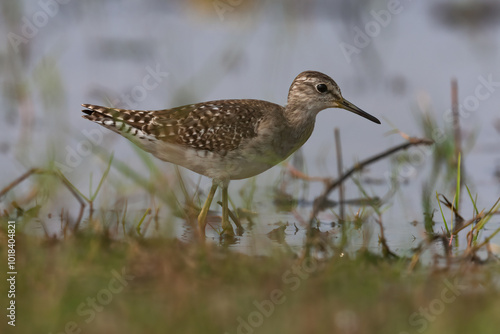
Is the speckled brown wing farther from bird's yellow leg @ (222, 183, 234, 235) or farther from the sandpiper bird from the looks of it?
bird's yellow leg @ (222, 183, 234, 235)

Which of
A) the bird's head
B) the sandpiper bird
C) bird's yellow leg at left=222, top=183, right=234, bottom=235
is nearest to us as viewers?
bird's yellow leg at left=222, top=183, right=234, bottom=235

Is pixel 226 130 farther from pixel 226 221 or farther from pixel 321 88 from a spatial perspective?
pixel 321 88

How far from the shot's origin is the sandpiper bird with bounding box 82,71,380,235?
330 inches

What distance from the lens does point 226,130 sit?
8.46 meters

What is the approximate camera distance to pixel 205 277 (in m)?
5.83

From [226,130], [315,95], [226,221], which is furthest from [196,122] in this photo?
[315,95]

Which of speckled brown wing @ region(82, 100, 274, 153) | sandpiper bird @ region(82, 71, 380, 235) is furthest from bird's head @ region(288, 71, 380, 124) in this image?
speckled brown wing @ region(82, 100, 274, 153)

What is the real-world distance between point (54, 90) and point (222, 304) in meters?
3.72

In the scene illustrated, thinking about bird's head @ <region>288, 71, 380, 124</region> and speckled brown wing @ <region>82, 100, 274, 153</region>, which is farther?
bird's head @ <region>288, 71, 380, 124</region>

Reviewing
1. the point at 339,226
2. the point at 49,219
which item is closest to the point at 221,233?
the point at 339,226

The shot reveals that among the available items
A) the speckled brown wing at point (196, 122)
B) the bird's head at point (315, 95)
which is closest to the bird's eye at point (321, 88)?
the bird's head at point (315, 95)

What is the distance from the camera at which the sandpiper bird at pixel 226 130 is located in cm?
839

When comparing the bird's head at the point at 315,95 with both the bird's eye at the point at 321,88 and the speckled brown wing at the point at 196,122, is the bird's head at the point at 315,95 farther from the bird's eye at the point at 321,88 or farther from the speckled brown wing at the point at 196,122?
the speckled brown wing at the point at 196,122

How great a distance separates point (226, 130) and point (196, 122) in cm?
36
